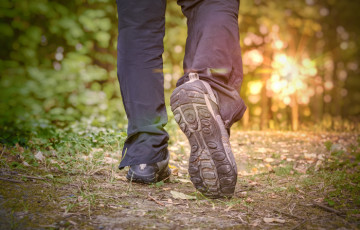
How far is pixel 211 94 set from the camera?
4.22 ft

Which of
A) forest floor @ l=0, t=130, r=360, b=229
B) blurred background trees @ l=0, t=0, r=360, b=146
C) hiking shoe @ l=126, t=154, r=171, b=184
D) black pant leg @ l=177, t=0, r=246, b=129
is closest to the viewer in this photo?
forest floor @ l=0, t=130, r=360, b=229

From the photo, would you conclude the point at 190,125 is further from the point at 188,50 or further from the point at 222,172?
the point at 188,50

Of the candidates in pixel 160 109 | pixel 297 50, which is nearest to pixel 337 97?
pixel 297 50

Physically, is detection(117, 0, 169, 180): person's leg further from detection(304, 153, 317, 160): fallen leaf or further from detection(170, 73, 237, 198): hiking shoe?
detection(304, 153, 317, 160): fallen leaf

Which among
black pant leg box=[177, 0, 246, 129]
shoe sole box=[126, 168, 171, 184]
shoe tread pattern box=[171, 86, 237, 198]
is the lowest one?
shoe sole box=[126, 168, 171, 184]

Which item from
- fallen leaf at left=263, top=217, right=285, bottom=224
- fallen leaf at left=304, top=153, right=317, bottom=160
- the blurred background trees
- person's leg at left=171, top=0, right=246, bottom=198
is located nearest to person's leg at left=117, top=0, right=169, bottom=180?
person's leg at left=171, top=0, right=246, bottom=198

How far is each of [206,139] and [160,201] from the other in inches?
13.6

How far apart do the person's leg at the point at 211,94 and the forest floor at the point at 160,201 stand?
136 millimetres

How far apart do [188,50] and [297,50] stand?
7179mm

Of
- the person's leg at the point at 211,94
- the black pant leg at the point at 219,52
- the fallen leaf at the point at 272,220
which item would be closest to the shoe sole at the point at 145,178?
the person's leg at the point at 211,94

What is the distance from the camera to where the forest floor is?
0.99 metres

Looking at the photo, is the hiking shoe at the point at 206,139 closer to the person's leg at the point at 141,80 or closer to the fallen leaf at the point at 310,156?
the person's leg at the point at 141,80

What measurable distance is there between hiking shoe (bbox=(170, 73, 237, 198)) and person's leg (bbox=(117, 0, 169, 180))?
26cm

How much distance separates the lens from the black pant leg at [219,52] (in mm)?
1352
